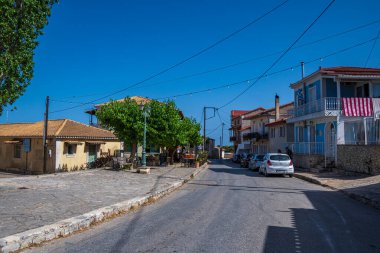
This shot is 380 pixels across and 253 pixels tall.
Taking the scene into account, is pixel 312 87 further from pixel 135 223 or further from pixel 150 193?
pixel 135 223

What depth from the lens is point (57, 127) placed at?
32594 mm

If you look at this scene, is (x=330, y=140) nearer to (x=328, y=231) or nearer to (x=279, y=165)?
(x=279, y=165)

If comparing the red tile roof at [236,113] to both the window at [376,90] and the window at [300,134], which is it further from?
the window at [376,90]

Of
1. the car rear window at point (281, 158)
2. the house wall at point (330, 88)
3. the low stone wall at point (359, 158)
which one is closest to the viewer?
the low stone wall at point (359, 158)

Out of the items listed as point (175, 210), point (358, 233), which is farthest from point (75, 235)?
point (358, 233)

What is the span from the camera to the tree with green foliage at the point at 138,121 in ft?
82.7

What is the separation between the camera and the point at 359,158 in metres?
19.8

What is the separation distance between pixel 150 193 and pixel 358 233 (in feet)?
23.8

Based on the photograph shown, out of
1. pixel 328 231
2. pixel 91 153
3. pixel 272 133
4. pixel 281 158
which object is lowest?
pixel 328 231

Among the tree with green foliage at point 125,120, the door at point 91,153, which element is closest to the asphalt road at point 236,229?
the tree with green foliage at point 125,120

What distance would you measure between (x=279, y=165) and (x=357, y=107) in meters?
7.71

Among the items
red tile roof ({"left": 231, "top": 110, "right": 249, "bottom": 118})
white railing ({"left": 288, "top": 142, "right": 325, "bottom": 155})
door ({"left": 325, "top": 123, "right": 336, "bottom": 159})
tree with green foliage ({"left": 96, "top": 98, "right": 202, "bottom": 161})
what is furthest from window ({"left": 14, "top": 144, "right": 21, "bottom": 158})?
red tile roof ({"left": 231, "top": 110, "right": 249, "bottom": 118})

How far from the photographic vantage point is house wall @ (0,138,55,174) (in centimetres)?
2971

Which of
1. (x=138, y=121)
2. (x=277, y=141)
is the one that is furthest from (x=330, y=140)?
(x=277, y=141)
